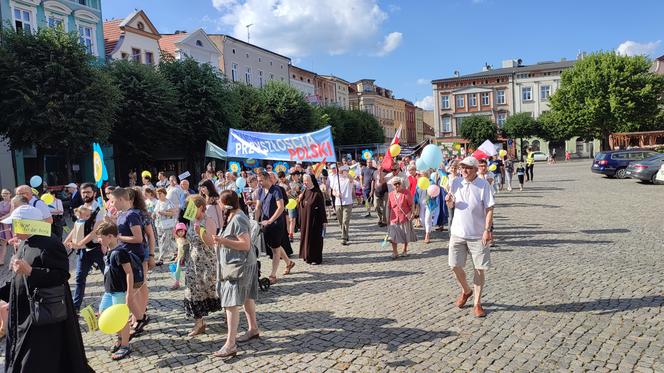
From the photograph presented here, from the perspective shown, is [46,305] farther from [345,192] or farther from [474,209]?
[345,192]

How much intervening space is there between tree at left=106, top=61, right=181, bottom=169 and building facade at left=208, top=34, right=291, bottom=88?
53.0ft

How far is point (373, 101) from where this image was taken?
84000 mm

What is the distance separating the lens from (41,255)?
391cm

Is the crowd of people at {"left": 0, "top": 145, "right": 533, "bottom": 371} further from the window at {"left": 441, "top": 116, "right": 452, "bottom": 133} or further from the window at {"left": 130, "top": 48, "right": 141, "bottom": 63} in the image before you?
the window at {"left": 441, "top": 116, "right": 452, "bottom": 133}

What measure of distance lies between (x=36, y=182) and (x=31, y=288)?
390 inches

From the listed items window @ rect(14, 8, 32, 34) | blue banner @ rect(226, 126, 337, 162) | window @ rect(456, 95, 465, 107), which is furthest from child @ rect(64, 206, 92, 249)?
window @ rect(456, 95, 465, 107)

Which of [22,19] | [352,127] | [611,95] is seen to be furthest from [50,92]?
[611,95]

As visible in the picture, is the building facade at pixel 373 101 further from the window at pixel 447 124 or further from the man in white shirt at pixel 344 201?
the man in white shirt at pixel 344 201

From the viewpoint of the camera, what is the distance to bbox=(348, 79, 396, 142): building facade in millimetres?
81875

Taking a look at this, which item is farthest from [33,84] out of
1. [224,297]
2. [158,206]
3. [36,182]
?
[224,297]

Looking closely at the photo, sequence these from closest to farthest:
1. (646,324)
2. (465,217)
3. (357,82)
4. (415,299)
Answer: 1. (646,324)
2. (465,217)
3. (415,299)
4. (357,82)

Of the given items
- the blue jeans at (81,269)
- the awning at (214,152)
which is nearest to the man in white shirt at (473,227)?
the blue jeans at (81,269)

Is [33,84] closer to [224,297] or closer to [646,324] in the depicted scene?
[224,297]

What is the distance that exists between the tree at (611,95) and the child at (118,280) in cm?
5676
